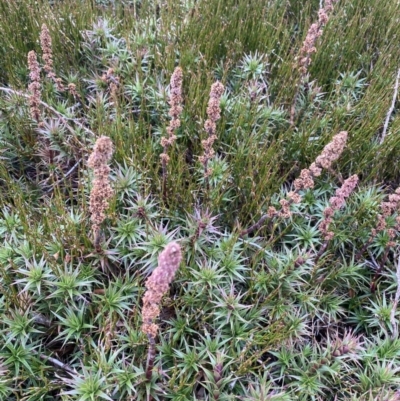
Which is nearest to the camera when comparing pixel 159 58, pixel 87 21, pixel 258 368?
pixel 258 368

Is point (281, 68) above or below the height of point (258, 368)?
above

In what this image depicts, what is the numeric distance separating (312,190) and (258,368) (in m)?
1.02

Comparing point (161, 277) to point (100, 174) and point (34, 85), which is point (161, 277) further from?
point (34, 85)

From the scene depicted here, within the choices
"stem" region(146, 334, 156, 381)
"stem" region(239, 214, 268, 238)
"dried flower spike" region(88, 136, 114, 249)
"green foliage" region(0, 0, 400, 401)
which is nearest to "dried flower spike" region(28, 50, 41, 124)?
"green foliage" region(0, 0, 400, 401)

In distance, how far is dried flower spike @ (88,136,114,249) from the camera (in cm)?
140

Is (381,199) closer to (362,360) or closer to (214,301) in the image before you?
(362,360)

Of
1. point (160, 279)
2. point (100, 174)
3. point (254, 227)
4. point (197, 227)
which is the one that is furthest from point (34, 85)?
point (160, 279)

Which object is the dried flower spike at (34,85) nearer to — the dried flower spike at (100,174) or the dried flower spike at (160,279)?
the dried flower spike at (100,174)

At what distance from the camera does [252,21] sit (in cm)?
319

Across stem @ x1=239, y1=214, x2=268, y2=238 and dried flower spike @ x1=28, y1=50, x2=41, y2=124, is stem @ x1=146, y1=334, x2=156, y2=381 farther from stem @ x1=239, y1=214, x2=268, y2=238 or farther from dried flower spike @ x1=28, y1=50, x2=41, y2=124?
dried flower spike @ x1=28, y1=50, x2=41, y2=124

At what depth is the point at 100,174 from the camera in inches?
58.1

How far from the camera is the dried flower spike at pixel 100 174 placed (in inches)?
55.2

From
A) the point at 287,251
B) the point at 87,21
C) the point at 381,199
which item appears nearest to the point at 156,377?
the point at 287,251

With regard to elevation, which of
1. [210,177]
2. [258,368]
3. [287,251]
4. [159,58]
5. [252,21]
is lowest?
[258,368]
